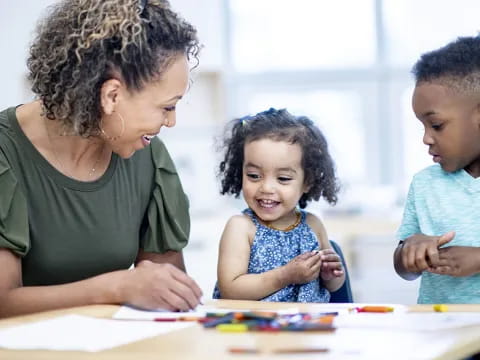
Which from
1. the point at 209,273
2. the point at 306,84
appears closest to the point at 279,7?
the point at 306,84

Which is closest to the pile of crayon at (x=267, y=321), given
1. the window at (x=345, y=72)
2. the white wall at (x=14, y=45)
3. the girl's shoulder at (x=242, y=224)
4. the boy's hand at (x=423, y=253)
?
the boy's hand at (x=423, y=253)

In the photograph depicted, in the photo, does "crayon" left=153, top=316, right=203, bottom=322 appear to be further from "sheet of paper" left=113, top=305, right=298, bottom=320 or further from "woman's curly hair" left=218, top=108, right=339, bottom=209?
"woman's curly hair" left=218, top=108, right=339, bottom=209

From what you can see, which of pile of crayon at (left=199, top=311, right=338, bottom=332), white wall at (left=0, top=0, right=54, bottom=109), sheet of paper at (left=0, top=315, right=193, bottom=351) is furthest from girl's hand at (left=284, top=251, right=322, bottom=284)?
white wall at (left=0, top=0, right=54, bottom=109)

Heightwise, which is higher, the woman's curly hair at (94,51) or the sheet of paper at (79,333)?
the woman's curly hair at (94,51)

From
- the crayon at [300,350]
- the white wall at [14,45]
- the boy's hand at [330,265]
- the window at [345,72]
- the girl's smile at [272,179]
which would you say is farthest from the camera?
the window at [345,72]

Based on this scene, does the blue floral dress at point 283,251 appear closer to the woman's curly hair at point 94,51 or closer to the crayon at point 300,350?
the woman's curly hair at point 94,51

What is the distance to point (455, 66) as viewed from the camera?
189 centimetres

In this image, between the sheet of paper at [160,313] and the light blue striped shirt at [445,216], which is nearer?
the sheet of paper at [160,313]

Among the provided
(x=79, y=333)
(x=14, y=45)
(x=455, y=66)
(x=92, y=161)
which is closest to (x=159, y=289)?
(x=79, y=333)

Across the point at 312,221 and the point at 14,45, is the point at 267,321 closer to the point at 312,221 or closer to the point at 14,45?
the point at 312,221

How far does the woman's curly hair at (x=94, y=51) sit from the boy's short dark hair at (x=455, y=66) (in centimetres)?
56

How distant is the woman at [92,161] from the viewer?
1630mm

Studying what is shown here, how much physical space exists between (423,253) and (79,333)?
75 cm

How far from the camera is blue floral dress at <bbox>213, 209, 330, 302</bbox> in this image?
1.99m
